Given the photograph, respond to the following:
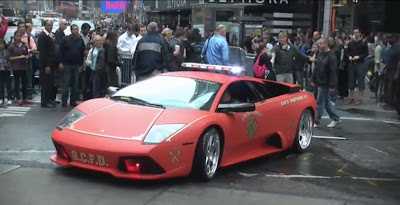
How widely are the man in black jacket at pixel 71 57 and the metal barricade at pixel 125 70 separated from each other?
1.78m

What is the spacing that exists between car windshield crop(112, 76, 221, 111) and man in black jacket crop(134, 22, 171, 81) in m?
3.02

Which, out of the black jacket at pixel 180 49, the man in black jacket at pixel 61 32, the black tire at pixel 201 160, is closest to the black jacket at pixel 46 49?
the man in black jacket at pixel 61 32

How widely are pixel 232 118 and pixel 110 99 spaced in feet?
5.17

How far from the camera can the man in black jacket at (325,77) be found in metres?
10.3

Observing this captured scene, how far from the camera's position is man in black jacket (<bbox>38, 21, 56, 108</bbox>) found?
1179cm

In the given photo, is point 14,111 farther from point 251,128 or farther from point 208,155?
point 208,155

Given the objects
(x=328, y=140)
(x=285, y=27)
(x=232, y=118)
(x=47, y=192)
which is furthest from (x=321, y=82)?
(x=285, y=27)

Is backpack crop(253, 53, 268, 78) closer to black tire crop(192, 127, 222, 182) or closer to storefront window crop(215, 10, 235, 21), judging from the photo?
black tire crop(192, 127, 222, 182)

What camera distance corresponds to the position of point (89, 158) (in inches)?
237

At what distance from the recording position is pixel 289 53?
38.8 feet

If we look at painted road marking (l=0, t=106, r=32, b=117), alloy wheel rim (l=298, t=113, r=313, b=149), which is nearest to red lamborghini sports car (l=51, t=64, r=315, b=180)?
alloy wheel rim (l=298, t=113, r=313, b=149)

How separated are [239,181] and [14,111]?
21.1ft

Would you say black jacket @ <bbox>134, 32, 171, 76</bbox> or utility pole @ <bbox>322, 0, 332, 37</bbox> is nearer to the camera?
black jacket @ <bbox>134, 32, 171, 76</bbox>

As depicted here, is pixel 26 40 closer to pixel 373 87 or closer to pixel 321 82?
pixel 321 82
